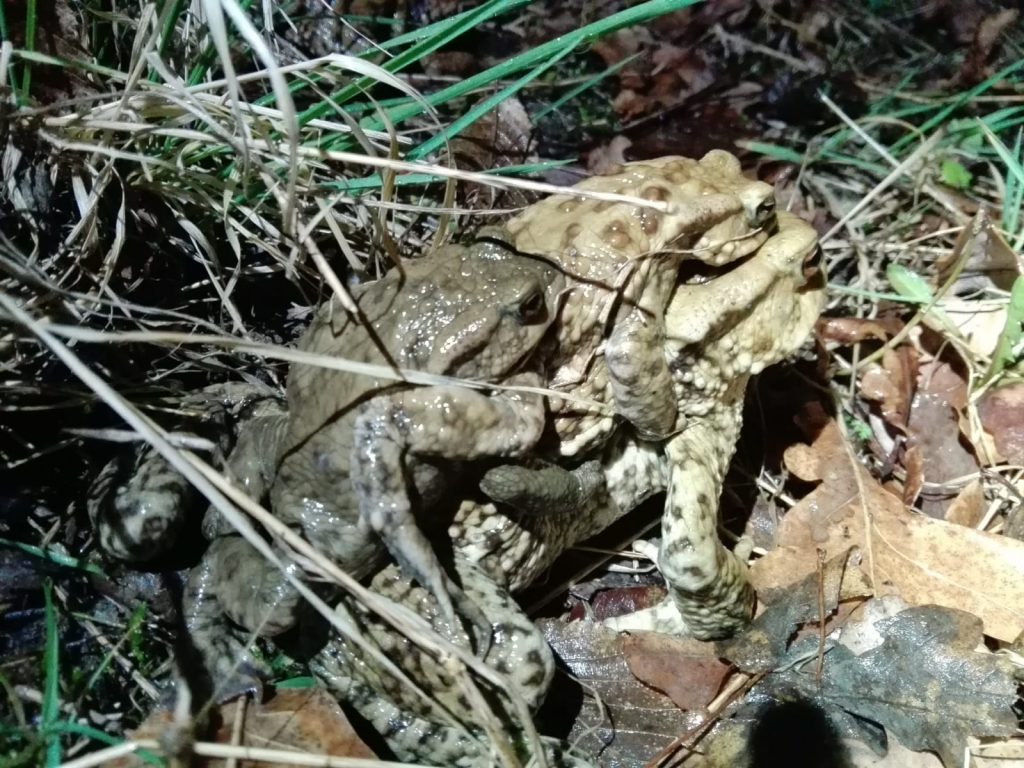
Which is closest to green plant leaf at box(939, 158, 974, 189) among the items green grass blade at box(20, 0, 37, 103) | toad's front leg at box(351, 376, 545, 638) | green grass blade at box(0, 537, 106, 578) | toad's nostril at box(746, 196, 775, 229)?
toad's nostril at box(746, 196, 775, 229)

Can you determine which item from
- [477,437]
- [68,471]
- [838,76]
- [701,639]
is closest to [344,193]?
[477,437]

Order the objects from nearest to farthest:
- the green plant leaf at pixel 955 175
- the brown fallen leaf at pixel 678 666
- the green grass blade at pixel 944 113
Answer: the brown fallen leaf at pixel 678 666 → the green grass blade at pixel 944 113 → the green plant leaf at pixel 955 175

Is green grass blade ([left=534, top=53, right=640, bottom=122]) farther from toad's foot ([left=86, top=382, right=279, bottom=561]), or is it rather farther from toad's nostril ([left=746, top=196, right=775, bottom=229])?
toad's foot ([left=86, top=382, right=279, bottom=561])

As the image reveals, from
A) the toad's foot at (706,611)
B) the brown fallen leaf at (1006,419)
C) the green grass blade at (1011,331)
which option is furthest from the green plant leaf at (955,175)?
the toad's foot at (706,611)

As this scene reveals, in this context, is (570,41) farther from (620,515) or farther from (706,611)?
(706,611)

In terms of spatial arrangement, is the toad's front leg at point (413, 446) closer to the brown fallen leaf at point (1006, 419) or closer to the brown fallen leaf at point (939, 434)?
the brown fallen leaf at point (939, 434)

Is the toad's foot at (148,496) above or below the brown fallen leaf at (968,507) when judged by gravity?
above

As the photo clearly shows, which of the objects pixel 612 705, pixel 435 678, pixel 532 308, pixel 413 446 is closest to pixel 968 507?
pixel 612 705

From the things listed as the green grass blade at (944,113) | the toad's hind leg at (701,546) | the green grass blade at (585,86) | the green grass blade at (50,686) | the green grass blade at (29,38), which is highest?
the green grass blade at (29,38)
